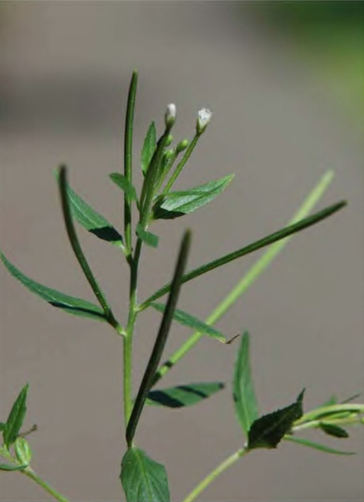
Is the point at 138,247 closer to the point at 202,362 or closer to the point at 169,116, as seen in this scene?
the point at 169,116

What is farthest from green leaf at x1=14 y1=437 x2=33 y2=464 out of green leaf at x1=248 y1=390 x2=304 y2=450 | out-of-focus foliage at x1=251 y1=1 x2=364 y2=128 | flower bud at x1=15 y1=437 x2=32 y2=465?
out-of-focus foliage at x1=251 y1=1 x2=364 y2=128

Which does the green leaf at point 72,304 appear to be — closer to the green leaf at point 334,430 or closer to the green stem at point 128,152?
the green stem at point 128,152

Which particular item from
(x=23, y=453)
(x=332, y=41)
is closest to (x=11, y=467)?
(x=23, y=453)

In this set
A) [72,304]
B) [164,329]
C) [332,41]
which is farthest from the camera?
[332,41]

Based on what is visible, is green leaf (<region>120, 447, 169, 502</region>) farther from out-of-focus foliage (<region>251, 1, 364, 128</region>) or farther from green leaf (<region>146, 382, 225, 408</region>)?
out-of-focus foliage (<region>251, 1, 364, 128</region>)

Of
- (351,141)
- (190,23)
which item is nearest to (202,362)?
(351,141)

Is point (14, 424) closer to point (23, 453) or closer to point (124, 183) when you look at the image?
point (23, 453)

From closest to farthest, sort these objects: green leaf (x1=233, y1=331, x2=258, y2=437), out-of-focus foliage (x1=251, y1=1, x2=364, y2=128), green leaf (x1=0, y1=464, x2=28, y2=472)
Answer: green leaf (x1=0, y1=464, x2=28, y2=472)
green leaf (x1=233, y1=331, x2=258, y2=437)
out-of-focus foliage (x1=251, y1=1, x2=364, y2=128)
